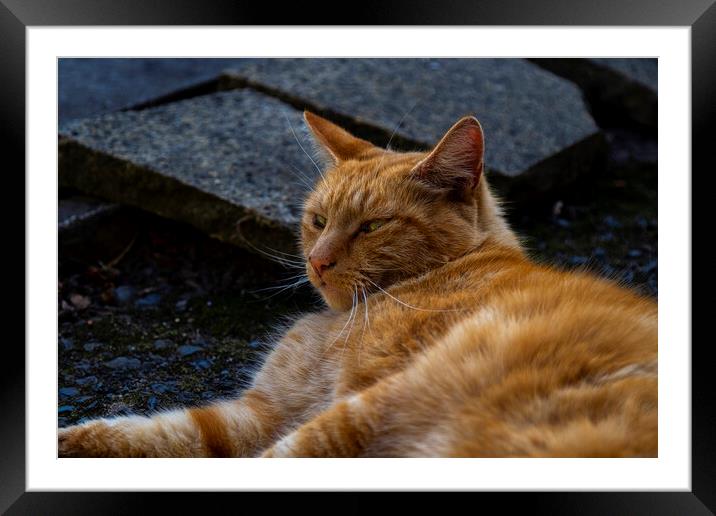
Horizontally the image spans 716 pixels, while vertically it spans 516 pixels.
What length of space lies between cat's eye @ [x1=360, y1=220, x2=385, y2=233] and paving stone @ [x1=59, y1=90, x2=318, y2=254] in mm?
829

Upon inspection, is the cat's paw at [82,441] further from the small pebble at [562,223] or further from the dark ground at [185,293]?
the small pebble at [562,223]

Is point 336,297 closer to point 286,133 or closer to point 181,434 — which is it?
point 181,434

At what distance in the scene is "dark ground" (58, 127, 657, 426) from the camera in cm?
284

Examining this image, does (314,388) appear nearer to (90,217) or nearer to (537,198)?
(90,217)

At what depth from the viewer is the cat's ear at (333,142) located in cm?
306

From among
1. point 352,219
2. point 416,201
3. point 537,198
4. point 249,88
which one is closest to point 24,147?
point 352,219

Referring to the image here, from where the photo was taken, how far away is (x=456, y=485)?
1973 mm

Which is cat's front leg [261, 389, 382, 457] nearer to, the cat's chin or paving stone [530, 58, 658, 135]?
the cat's chin

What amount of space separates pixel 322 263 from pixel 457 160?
0.57 meters

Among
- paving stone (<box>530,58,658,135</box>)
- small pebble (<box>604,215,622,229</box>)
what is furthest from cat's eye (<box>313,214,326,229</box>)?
paving stone (<box>530,58,658,135</box>)

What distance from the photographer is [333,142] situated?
308 centimetres

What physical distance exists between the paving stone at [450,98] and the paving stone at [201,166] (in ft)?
1.42

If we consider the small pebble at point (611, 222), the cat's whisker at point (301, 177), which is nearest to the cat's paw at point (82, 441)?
the cat's whisker at point (301, 177)

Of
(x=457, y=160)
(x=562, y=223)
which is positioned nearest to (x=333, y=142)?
(x=457, y=160)
